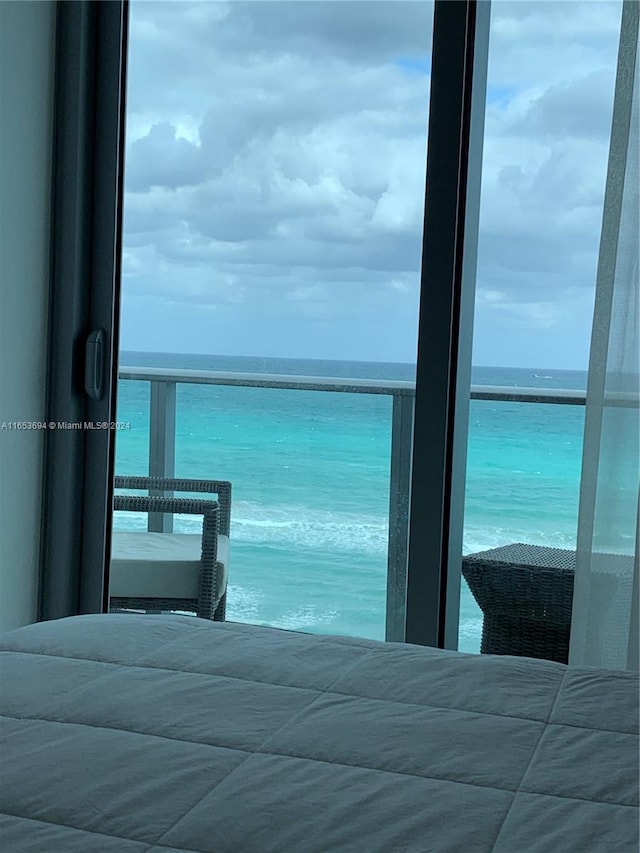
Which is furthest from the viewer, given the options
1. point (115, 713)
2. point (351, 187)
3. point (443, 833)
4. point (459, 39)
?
point (351, 187)

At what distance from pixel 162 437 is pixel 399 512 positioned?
2.40ft

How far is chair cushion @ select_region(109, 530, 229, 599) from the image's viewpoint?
2791 millimetres

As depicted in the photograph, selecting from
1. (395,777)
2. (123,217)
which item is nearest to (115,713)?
(395,777)

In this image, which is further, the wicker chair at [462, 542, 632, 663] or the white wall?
the white wall

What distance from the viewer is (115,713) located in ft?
3.75

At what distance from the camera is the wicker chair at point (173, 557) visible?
278 centimetres

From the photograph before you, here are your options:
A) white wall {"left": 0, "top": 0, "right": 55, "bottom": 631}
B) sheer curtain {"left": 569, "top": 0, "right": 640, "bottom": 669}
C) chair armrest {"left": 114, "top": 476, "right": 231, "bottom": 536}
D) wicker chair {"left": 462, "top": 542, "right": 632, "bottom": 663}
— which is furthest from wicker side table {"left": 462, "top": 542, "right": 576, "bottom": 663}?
white wall {"left": 0, "top": 0, "right": 55, "bottom": 631}

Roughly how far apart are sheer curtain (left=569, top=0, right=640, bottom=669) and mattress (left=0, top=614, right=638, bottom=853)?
86 centimetres

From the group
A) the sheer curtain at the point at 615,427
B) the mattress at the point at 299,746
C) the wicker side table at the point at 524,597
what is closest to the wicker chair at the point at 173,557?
the wicker side table at the point at 524,597

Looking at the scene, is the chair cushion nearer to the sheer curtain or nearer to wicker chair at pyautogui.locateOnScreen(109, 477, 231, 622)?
wicker chair at pyautogui.locateOnScreen(109, 477, 231, 622)

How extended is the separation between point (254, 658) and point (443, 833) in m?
0.54

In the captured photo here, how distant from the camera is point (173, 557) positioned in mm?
2807

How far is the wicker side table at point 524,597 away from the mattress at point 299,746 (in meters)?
1.05

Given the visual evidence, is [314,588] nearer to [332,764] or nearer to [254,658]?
[254,658]
